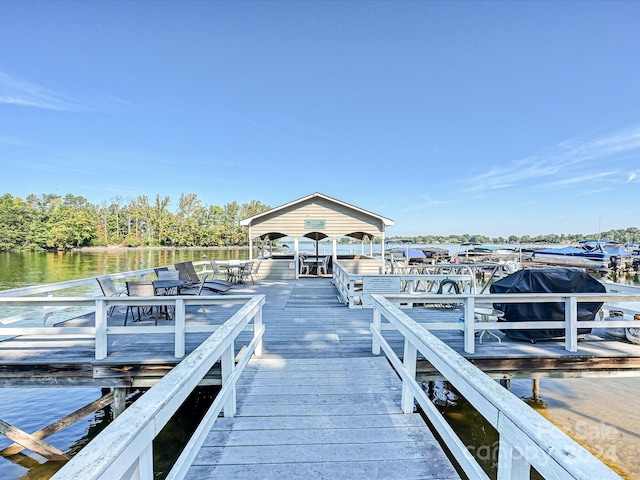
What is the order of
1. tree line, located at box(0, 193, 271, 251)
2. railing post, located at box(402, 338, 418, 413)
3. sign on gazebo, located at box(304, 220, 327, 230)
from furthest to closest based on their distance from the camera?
tree line, located at box(0, 193, 271, 251)
sign on gazebo, located at box(304, 220, 327, 230)
railing post, located at box(402, 338, 418, 413)

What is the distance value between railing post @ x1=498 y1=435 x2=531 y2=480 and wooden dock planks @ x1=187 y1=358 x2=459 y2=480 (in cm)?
93

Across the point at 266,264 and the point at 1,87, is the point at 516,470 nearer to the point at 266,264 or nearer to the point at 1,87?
the point at 266,264

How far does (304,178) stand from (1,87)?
29836 mm

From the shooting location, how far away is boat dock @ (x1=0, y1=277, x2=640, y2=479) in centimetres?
156

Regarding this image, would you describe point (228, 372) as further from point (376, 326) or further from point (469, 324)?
point (469, 324)

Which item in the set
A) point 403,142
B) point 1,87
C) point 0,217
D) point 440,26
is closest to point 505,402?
point 440,26

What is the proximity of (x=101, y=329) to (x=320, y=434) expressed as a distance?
10.2 ft

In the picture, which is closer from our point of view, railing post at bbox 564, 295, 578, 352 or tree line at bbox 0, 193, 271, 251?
railing post at bbox 564, 295, 578, 352

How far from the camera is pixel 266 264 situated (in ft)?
A: 44.1

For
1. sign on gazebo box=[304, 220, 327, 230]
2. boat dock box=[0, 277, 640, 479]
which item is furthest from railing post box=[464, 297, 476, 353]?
sign on gazebo box=[304, 220, 327, 230]

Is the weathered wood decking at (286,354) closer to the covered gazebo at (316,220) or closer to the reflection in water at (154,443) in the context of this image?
the reflection in water at (154,443)

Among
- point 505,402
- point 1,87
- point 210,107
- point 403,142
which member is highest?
point 1,87

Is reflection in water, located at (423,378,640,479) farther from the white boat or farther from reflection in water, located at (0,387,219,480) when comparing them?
the white boat

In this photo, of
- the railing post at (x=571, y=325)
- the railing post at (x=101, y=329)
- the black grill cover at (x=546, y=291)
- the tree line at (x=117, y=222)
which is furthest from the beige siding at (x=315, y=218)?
the tree line at (x=117, y=222)
